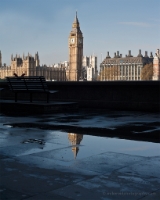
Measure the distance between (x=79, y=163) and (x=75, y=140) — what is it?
127cm

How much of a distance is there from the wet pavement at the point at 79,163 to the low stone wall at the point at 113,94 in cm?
429

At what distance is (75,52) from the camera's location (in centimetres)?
15862

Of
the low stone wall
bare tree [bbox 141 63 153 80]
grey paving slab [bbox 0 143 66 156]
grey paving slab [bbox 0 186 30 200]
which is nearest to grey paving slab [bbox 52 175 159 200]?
grey paving slab [bbox 0 186 30 200]

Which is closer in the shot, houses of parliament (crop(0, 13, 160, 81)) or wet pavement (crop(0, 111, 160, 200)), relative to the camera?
wet pavement (crop(0, 111, 160, 200))

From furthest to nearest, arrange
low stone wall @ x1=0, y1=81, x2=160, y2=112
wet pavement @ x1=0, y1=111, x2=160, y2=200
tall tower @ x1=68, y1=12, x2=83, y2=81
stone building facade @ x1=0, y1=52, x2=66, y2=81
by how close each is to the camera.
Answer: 1. tall tower @ x1=68, y1=12, x2=83, y2=81
2. stone building facade @ x1=0, y1=52, x2=66, y2=81
3. low stone wall @ x1=0, y1=81, x2=160, y2=112
4. wet pavement @ x1=0, y1=111, x2=160, y2=200

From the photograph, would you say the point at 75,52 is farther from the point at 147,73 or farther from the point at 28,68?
the point at 147,73

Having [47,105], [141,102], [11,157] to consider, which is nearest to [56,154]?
[11,157]

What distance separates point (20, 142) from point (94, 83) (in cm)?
641

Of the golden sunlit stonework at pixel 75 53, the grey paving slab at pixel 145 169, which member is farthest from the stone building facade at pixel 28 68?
the grey paving slab at pixel 145 169

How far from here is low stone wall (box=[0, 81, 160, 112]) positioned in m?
9.93

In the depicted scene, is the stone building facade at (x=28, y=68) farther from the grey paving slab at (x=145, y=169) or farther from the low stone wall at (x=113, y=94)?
the grey paving slab at (x=145, y=169)

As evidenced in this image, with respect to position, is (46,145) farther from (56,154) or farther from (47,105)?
(47,105)

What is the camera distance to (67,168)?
3166 millimetres

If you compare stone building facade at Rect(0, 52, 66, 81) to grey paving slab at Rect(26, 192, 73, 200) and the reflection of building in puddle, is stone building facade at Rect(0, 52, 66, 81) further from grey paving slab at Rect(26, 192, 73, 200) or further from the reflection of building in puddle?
grey paving slab at Rect(26, 192, 73, 200)
